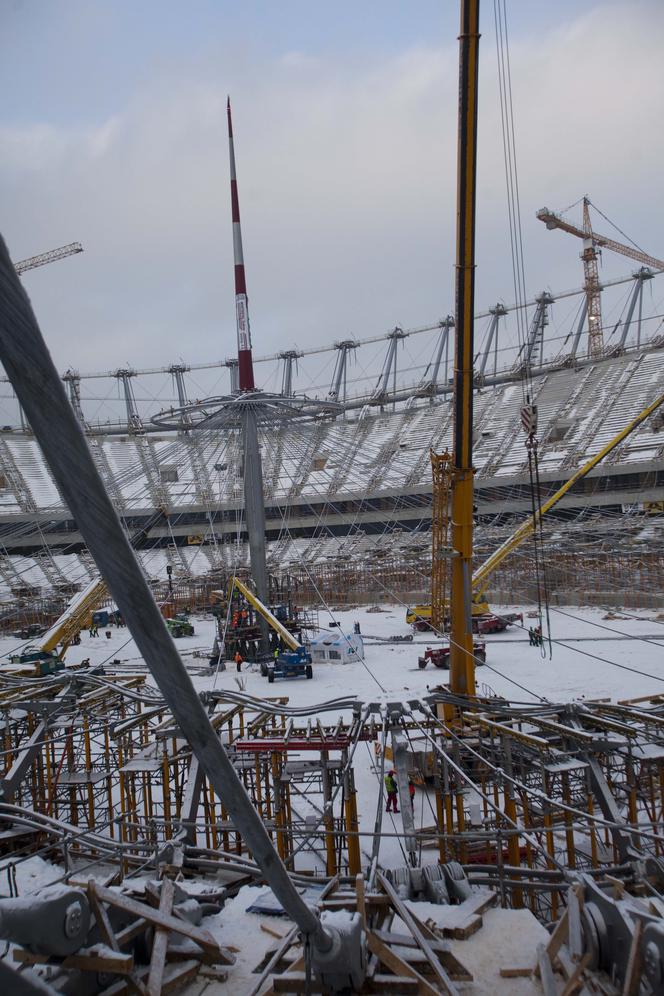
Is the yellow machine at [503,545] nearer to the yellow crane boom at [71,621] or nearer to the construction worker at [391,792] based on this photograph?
the construction worker at [391,792]

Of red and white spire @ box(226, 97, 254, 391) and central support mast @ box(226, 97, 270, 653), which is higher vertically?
red and white spire @ box(226, 97, 254, 391)

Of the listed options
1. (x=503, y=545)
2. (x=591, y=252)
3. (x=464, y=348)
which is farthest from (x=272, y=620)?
(x=591, y=252)

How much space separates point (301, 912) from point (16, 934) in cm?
108

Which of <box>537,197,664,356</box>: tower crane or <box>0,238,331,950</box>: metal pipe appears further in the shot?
<box>537,197,664,356</box>: tower crane

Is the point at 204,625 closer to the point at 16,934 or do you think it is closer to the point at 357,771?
the point at 357,771

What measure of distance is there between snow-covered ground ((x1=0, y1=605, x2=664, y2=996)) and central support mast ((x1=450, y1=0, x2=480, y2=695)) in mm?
1459

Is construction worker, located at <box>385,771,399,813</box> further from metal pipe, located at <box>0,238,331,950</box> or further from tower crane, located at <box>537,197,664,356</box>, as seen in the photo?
tower crane, located at <box>537,197,664,356</box>

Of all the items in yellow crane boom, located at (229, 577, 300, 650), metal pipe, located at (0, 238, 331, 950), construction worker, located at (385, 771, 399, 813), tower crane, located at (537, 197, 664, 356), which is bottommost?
construction worker, located at (385, 771, 399, 813)

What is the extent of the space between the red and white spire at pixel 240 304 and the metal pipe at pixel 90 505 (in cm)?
1742

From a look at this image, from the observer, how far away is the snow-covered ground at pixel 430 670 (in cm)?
922

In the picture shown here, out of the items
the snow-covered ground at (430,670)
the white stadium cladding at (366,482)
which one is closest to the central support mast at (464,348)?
the snow-covered ground at (430,670)

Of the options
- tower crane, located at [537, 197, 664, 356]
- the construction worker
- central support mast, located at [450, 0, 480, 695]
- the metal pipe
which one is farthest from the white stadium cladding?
the metal pipe

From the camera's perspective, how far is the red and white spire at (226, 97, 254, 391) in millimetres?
19275

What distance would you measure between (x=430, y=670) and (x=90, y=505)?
15.1m
